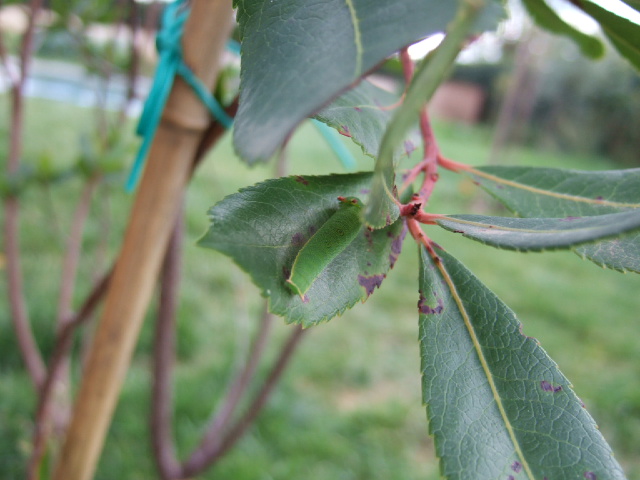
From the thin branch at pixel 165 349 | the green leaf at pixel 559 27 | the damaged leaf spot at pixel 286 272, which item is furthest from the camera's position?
the thin branch at pixel 165 349

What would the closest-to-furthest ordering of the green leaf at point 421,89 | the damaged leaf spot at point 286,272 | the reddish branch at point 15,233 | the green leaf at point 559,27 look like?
the green leaf at point 421,89 < the damaged leaf spot at point 286,272 < the green leaf at point 559,27 < the reddish branch at point 15,233

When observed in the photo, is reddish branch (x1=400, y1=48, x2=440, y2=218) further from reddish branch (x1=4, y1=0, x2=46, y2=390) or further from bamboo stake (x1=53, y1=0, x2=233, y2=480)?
reddish branch (x1=4, y1=0, x2=46, y2=390)

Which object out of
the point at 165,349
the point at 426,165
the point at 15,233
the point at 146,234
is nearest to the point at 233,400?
the point at 165,349

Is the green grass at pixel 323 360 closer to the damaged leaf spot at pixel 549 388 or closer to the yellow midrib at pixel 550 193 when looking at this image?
the yellow midrib at pixel 550 193

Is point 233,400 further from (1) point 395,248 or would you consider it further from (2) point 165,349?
(1) point 395,248

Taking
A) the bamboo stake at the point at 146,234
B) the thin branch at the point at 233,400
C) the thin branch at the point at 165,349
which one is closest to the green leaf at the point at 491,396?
the bamboo stake at the point at 146,234

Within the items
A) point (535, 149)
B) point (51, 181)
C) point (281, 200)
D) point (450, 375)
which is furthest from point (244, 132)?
point (535, 149)

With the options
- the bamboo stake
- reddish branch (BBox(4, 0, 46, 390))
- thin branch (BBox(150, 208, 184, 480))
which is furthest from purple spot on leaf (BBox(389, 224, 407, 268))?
reddish branch (BBox(4, 0, 46, 390))

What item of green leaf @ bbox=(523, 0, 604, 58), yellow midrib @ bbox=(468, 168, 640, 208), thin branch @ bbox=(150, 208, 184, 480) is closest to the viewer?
yellow midrib @ bbox=(468, 168, 640, 208)
